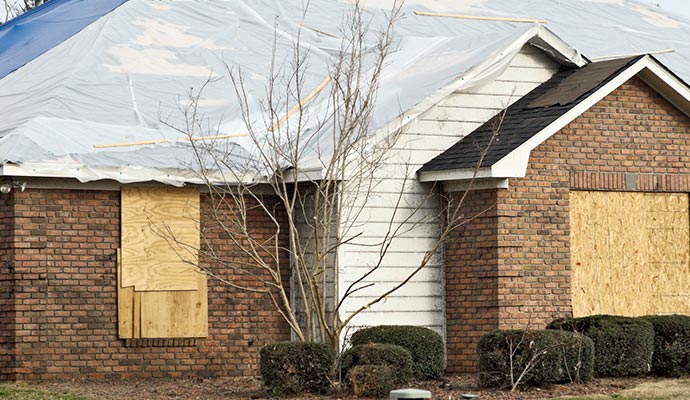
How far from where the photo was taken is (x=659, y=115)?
689 inches

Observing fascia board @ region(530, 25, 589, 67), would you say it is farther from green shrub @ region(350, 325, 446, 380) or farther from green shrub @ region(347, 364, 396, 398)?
green shrub @ region(347, 364, 396, 398)

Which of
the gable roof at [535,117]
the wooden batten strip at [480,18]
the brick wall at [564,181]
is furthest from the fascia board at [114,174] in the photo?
the wooden batten strip at [480,18]

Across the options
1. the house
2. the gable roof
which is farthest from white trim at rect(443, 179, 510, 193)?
the gable roof

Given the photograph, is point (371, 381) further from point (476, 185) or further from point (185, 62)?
point (185, 62)

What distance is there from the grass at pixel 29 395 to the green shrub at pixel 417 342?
379 centimetres

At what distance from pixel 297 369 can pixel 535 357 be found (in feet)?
8.92

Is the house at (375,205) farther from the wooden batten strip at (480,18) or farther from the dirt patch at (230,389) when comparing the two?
the wooden batten strip at (480,18)

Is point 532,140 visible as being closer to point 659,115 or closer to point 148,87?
point 659,115

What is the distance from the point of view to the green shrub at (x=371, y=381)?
13344 mm

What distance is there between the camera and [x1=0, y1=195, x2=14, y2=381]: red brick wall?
51.5ft

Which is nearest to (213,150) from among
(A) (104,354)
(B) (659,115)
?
(A) (104,354)

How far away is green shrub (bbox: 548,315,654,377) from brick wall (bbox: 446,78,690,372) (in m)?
1.22

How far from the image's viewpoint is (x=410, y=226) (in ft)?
56.1

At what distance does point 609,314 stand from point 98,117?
7.73 metres
